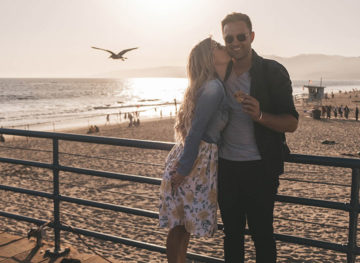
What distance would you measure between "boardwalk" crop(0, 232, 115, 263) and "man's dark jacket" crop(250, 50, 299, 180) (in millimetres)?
2029

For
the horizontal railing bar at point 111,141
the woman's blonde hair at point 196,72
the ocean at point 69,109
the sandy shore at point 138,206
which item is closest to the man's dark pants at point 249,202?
the sandy shore at point 138,206

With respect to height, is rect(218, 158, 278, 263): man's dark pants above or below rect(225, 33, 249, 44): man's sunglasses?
below

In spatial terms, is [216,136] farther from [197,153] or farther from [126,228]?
[126,228]

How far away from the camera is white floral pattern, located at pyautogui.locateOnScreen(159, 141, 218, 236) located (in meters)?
2.45

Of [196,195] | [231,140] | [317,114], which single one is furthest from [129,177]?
[317,114]

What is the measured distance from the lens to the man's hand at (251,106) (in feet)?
7.14

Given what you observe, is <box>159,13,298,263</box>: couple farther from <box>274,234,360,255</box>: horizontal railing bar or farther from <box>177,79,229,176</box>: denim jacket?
<box>274,234,360,255</box>: horizontal railing bar

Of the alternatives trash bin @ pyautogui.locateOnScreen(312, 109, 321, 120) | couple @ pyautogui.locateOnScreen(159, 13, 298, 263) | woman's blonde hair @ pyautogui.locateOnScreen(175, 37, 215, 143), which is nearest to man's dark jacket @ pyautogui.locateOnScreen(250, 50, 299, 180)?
couple @ pyautogui.locateOnScreen(159, 13, 298, 263)

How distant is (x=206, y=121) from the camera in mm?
2287

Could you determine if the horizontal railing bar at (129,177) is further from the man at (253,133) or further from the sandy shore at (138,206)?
the man at (253,133)

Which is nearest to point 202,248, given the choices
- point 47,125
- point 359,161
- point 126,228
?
point 126,228

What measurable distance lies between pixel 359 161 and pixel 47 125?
124 ft

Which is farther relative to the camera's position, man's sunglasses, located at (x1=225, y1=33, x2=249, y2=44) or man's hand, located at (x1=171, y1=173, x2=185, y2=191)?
man's hand, located at (x1=171, y1=173, x2=185, y2=191)

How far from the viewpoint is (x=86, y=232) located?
3613 millimetres
